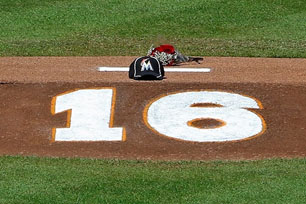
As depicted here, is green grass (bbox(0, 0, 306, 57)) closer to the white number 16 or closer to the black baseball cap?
the black baseball cap

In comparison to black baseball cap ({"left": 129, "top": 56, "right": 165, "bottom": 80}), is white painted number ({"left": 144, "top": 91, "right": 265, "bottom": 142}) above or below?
below

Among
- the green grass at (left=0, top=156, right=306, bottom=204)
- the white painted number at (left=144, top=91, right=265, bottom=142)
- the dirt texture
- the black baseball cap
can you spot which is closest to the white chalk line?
the dirt texture

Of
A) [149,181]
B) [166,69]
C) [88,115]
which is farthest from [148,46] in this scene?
[149,181]

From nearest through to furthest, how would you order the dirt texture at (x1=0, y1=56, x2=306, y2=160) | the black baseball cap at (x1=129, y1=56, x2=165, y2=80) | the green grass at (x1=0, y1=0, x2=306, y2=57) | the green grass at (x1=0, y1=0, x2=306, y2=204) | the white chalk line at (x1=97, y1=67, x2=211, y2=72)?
the green grass at (x1=0, y1=0, x2=306, y2=204) < the dirt texture at (x1=0, y1=56, x2=306, y2=160) < the black baseball cap at (x1=129, y1=56, x2=165, y2=80) < the white chalk line at (x1=97, y1=67, x2=211, y2=72) < the green grass at (x1=0, y1=0, x2=306, y2=57)

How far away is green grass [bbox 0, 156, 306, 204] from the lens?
12.1 m

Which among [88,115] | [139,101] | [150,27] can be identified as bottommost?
[88,115]

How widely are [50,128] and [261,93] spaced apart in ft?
15.2

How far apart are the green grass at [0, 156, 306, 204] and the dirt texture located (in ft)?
2.36

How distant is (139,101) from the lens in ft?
56.1

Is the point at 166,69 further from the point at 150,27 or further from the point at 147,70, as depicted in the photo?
the point at 150,27

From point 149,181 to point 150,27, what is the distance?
11.2 m

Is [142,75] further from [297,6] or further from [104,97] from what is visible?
[297,6]

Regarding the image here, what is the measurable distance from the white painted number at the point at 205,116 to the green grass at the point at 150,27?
4.16 meters

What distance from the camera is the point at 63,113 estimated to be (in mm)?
16703
